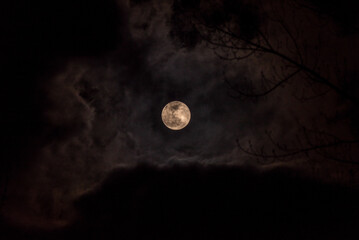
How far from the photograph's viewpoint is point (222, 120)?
40.1 ft

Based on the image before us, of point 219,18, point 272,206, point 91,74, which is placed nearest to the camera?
point 219,18

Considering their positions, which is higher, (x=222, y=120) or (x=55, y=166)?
(x=222, y=120)

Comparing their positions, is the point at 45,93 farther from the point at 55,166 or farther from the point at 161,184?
the point at 161,184

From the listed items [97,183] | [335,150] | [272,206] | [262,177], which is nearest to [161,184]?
[97,183]

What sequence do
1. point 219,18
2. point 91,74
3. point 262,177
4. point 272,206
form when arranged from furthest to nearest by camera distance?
point 272,206
point 262,177
point 91,74
point 219,18

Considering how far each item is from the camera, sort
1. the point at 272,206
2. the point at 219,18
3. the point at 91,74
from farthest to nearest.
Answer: the point at 272,206, the point at 91,74, the point at 219,18

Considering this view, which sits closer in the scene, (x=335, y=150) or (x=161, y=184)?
(x=335, y=150)

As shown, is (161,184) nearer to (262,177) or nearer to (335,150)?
(262,177)

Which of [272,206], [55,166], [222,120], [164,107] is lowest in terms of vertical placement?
[272,206]

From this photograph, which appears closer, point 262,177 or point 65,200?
point 65,200

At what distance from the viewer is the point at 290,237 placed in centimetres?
1398

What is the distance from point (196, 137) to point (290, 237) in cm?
796

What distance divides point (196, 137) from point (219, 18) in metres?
5.63

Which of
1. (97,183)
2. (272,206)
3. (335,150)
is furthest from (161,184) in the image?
(335,150)
